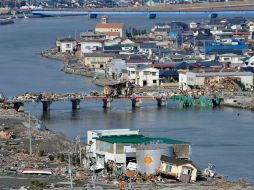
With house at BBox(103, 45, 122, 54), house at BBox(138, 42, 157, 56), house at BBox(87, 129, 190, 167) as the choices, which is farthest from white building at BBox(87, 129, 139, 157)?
house at BBox(103, 45, 122, 54)

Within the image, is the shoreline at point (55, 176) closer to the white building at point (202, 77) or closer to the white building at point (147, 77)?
the white building at point (202, 77)

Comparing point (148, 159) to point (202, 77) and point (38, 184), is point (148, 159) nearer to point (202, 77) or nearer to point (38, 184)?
point (38, 184)

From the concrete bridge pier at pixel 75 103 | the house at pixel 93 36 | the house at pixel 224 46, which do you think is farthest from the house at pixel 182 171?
the house at pixel 93 36

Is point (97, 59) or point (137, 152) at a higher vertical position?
point (137, 152)

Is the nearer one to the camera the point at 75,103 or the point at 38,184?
the point at 38,184

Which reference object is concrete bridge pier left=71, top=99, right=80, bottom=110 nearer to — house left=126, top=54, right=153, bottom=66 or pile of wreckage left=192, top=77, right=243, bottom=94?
pile of wreckage left=192, top=77, right=243, bottom=94

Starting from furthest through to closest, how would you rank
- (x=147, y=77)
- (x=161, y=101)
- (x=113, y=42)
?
(x=113, y=42) → (x=147, y=77) → (x=161, y=101)

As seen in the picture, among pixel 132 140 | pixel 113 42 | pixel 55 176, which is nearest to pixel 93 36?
pixel 113 42
